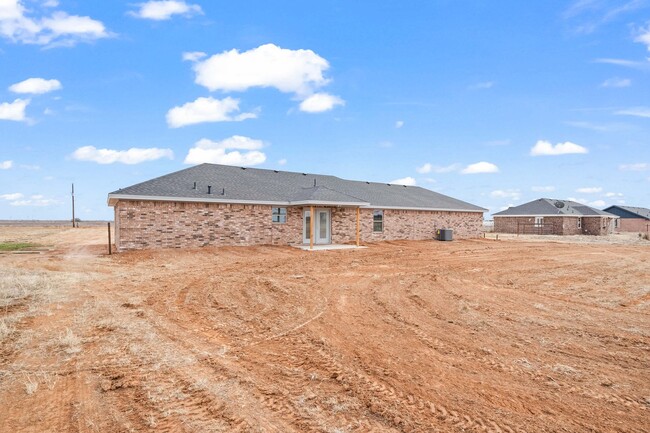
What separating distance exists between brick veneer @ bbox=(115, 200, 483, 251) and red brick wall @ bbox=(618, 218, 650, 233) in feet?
161

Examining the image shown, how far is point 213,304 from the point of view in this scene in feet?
29.3

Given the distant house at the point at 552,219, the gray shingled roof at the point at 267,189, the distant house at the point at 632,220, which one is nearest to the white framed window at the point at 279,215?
the gray shingled roof at the point at 267,189

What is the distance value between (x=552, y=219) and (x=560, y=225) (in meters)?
0.97

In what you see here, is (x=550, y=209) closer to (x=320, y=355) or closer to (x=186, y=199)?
(x=186, y=199)

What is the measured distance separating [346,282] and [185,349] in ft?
21.2

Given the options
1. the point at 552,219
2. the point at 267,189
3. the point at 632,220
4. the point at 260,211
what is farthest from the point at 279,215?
the point at 632,220

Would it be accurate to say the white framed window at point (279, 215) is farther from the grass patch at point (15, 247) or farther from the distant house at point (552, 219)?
the distant house at point (552, 219)

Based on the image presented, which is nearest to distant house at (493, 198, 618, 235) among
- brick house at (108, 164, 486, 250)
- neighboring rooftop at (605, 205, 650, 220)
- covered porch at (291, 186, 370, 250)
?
neighboring rooftop at (605, 205, 650, 220)

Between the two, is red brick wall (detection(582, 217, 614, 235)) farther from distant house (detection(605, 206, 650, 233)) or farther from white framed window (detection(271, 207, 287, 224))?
white framed window (detection(271, 207, 287, 224))

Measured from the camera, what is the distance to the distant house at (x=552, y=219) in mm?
42844

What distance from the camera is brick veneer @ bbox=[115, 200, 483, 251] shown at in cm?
1864

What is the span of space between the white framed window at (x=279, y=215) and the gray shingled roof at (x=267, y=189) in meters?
0.57

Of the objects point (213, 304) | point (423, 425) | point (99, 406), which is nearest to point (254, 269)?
point (213, 304)

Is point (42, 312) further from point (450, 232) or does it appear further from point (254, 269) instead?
point (450, 232)
